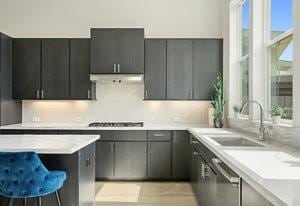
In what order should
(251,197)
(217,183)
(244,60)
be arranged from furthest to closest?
(244,60), (217,183), (251,197)

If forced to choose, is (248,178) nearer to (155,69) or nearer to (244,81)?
(244,81)

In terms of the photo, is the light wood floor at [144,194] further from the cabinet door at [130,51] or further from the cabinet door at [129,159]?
the cabinet door at [130,51]

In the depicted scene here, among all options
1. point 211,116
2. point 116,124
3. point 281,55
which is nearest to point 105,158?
point 116,124

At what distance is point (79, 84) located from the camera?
5559 mm

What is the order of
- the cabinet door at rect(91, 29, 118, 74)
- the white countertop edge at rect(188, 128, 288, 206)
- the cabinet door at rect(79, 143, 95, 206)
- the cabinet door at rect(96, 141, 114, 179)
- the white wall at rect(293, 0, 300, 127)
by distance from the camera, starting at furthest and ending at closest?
the cabinet door at rect(91, 29, 118, 74) < the cabinet door at rect(96, 141, 114, 179) < the cabinet door at rect(79, 143, 95, 206) < the white wall at rect(293, 0, 300, 127) < the white countertop edge at rect(188, 128, 288, 206)

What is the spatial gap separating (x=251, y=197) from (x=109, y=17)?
492cm

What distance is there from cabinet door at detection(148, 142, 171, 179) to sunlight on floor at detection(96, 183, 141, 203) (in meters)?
0.38

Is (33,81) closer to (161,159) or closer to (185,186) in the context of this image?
(161,159)

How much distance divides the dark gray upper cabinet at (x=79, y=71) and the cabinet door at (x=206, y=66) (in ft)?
6.03

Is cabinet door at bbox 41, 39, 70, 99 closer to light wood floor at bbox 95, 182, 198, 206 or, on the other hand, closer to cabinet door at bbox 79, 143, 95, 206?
light wood floor at bbox 95, 182, 198, 206

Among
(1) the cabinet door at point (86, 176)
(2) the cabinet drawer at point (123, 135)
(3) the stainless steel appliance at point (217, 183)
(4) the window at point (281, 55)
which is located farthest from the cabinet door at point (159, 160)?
(4) the window at point (281, 55)

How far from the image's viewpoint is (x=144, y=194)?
15.1 ft

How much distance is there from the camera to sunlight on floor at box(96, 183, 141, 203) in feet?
14.4

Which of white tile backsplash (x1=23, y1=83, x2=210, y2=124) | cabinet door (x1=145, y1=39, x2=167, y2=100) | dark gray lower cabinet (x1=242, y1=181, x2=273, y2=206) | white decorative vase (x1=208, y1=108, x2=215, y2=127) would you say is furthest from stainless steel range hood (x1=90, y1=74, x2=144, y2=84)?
dark gray lower cabinet (x1=242, y1=181, x2=273, y2=206)
